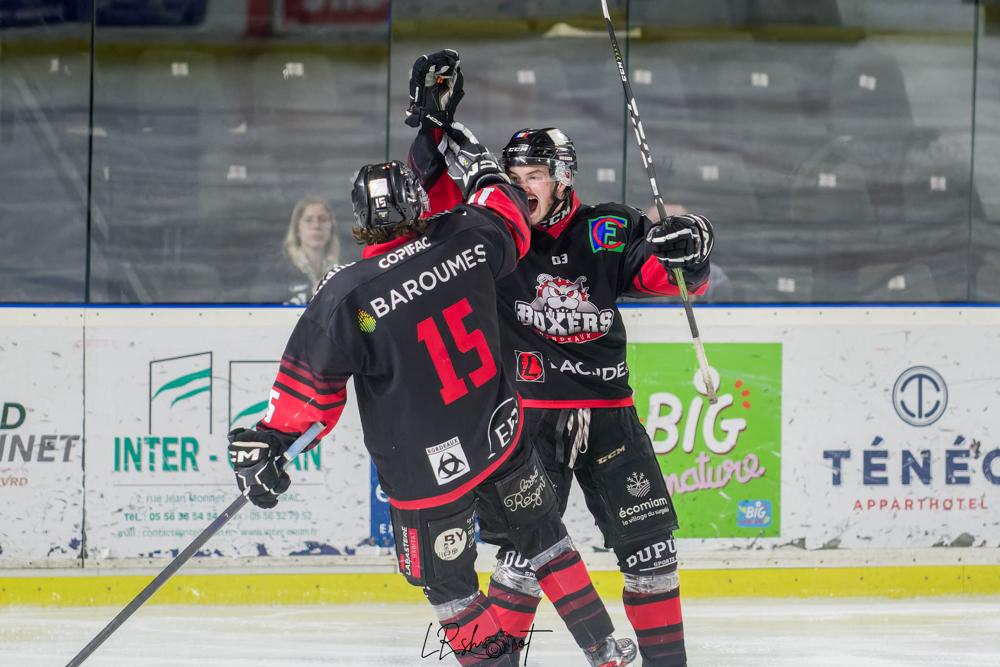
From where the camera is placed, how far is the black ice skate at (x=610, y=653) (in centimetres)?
288

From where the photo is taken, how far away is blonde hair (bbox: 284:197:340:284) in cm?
452

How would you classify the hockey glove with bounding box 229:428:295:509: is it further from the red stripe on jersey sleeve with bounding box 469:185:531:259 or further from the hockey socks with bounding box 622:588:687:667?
the hockey socks with bounding box 622:588:687:667

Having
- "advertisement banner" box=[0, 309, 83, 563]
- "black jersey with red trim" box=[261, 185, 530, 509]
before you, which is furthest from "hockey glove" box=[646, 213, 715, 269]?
"advertisement banner" box=[0, 309, 83, 563]

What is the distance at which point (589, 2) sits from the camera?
15.1ft

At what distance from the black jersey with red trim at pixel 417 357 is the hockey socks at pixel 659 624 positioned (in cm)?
57

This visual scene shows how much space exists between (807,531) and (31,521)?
2.44 metres

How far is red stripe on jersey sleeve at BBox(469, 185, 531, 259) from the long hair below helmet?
0.57 feet

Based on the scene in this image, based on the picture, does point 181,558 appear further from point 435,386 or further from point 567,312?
point 567,312

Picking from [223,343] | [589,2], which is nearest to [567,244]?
[223,343]

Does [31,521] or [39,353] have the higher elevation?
[39,353]

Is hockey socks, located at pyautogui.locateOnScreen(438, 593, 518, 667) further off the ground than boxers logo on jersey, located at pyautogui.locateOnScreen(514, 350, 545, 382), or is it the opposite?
boxers logo on jersey, located at pyautogui.locateOnScreen(514, 350, 545, 382)

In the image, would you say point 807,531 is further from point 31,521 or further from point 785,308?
point 31,521

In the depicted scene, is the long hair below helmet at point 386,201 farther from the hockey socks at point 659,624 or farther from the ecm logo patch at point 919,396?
the ecm logo patch at point 919,396

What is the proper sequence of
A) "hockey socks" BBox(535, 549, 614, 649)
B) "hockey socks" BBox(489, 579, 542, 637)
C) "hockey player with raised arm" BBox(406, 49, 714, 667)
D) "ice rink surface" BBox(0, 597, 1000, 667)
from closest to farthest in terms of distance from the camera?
"hockey socks" BBox(535, 549, 614, 649)
"hockey player with raised arm" BBox(406, 49, 714, 667)
"hockey socks" BBox(489, 579, 542, 637)
"ice rink surface" BBox(0, 597, 1000, 667)
